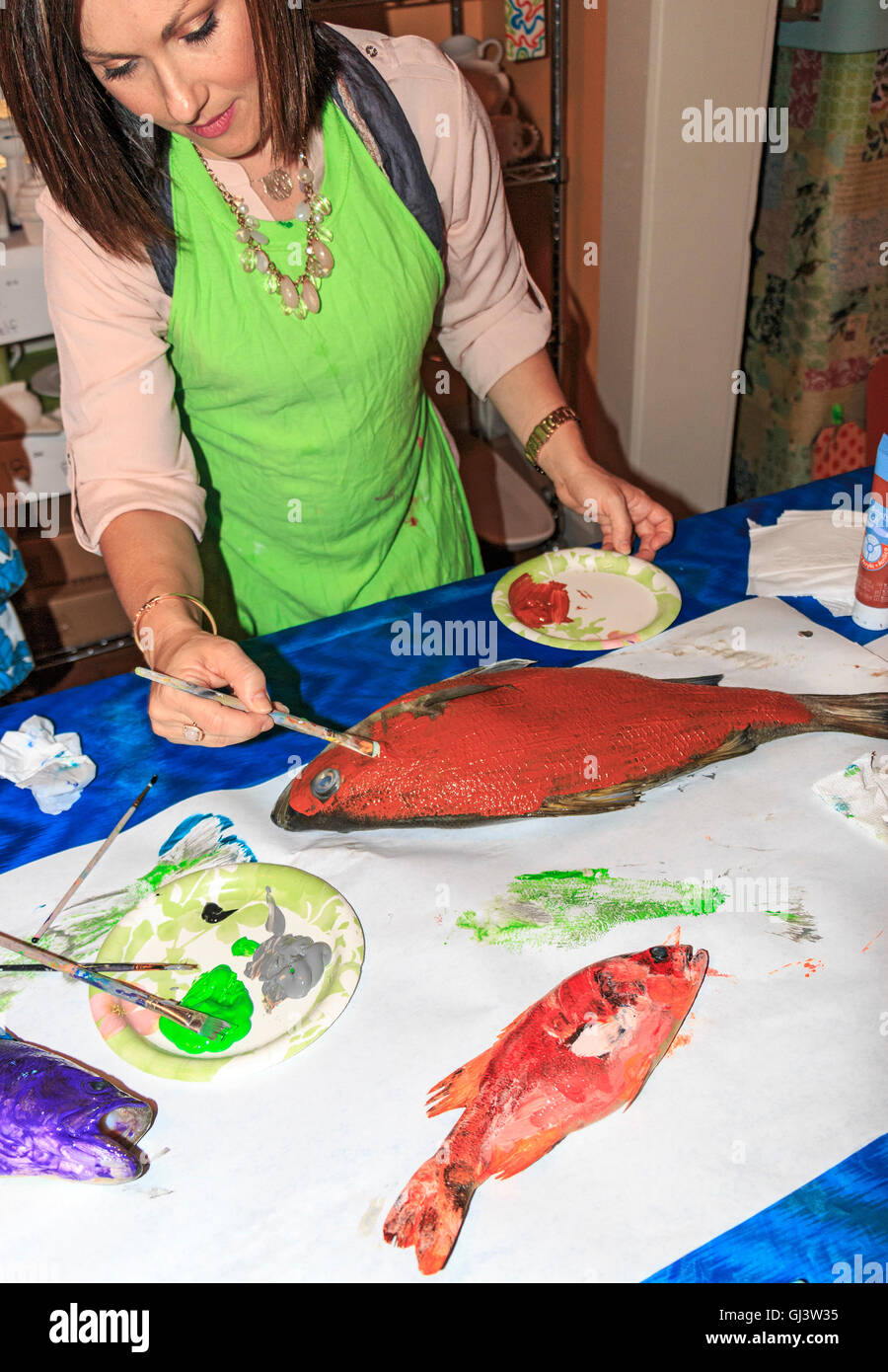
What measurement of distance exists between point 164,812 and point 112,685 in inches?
9.5

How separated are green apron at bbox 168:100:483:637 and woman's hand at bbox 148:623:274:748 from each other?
35 centimetres

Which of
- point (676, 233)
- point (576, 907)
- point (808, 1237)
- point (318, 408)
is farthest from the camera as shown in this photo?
point (676, 233)

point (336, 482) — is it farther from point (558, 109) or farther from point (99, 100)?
point (558, 109)

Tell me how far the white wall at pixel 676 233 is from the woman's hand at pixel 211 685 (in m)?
1.82

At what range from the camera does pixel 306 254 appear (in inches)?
46.8

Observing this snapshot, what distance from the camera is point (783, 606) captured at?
1250 millimetres

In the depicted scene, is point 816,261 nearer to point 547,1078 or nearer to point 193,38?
point 193,38

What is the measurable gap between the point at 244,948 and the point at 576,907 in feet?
0.99

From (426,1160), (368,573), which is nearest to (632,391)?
(368,573)

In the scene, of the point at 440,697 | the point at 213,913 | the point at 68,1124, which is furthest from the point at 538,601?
the point at 68,1124

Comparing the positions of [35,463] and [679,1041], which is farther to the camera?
[35,463]

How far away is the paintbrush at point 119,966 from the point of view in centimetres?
89

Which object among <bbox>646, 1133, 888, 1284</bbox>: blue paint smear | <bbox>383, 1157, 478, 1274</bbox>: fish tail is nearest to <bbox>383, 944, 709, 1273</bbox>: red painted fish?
<bbox>383, 1157, 478, 1274</bbox>: fish tail
